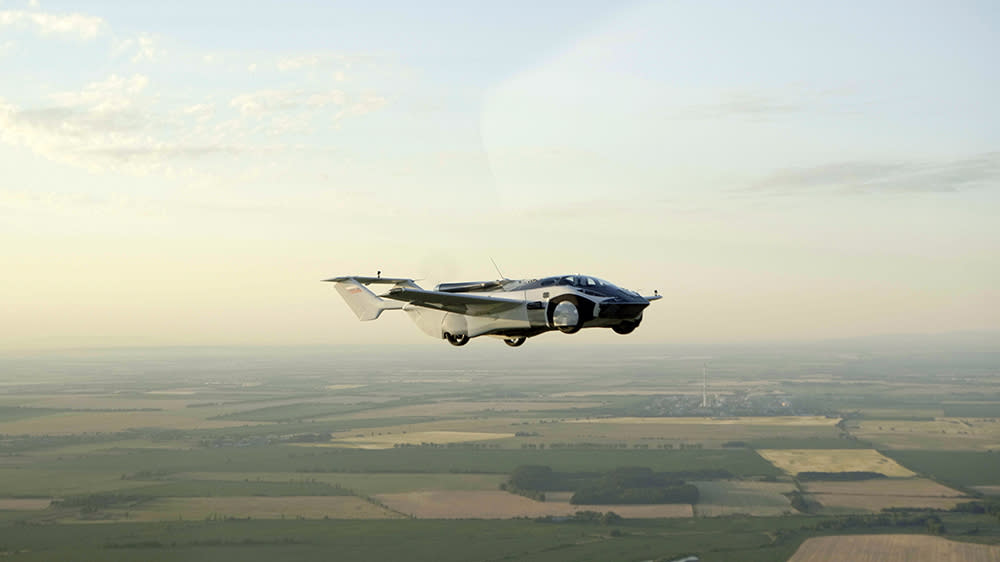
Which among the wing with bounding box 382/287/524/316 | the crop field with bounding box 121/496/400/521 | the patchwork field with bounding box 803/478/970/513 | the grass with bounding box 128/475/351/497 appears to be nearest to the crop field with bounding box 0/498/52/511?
the grass with bounding box 128/475/351/497

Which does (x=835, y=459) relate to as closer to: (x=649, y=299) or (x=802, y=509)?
(x=802, y=509)

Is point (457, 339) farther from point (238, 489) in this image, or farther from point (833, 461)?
point (833, 461)

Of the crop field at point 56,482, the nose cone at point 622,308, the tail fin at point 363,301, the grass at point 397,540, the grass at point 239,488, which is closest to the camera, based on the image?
the nose cone at point 622,308

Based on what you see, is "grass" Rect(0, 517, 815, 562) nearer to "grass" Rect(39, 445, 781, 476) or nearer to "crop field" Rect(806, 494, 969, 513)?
"crop field" Rect(806, 494, 969, 513)

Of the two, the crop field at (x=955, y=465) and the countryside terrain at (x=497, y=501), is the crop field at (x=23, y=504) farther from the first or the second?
the crop field at (x=955, y=465)

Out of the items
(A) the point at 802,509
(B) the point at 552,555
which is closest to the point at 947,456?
(A) the point at 802,509

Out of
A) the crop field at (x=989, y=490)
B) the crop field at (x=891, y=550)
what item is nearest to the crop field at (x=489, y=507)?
the crop field at (x=891, y=550)
